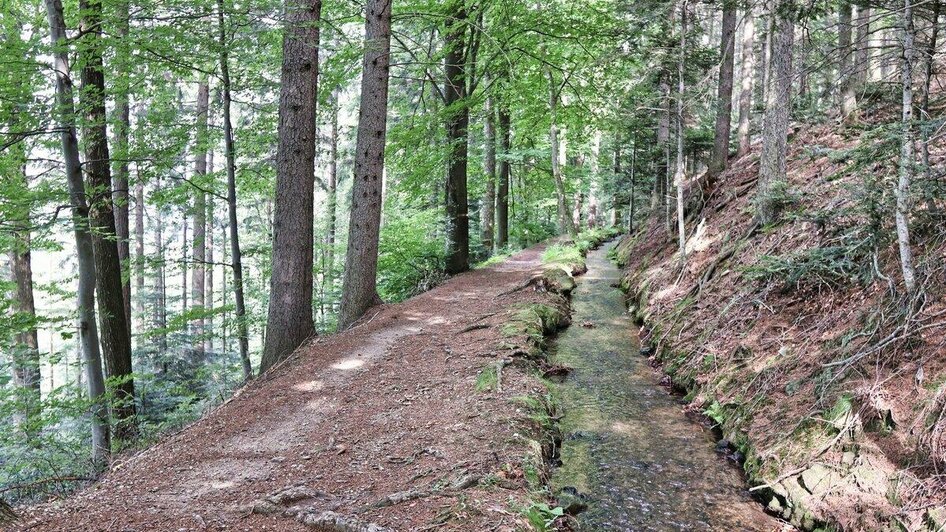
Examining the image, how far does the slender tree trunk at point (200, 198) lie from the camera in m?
9.40

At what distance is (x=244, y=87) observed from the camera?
950cm

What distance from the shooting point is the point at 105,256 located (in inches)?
332

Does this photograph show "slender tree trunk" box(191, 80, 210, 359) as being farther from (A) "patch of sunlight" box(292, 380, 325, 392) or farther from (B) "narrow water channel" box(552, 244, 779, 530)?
(B) "narrow water channel" box(552, 244, 779, 530)

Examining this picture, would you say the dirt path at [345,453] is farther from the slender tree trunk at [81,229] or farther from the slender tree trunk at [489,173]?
the slender tree trunk at [489,173]

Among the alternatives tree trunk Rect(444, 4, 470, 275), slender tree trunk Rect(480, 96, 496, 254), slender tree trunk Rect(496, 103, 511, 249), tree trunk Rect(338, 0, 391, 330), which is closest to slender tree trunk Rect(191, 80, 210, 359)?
tree trunk Rect(338, 0, 391, 330)

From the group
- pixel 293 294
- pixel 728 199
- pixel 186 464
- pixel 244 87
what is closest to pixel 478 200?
pixel 728 199

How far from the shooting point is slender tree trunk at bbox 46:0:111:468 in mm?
6344

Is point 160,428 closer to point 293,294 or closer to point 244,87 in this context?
point 293,294

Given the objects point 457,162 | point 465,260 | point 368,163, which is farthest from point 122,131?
→ point 465,260

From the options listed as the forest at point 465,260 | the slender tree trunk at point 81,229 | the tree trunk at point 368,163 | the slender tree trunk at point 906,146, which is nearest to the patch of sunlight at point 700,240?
the forest at point 465,260

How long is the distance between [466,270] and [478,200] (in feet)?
29.7

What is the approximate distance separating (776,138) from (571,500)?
7497mm

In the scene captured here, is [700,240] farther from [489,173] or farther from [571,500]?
[571,500]

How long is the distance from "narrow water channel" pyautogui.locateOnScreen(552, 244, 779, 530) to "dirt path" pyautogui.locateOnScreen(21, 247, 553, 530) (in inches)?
34.2
